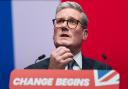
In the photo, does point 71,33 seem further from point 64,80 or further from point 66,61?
point 64,80

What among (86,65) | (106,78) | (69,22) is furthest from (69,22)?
(106,78)

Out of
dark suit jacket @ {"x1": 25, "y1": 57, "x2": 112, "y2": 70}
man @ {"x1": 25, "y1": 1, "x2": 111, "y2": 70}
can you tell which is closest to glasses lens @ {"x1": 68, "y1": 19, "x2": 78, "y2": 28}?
man @ {"x1": 25, "y1": 1, "x2": 111, "y2": 70}

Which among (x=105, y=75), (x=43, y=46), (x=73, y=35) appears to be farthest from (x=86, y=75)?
(x=43, y=46)

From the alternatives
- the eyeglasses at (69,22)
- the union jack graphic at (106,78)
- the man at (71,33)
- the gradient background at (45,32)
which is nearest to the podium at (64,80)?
the union jack graphic at (106,78)

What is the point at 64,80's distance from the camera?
0.80 m

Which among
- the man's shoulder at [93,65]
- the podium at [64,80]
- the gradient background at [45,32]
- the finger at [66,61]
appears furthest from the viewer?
the gradient background at [45,32]

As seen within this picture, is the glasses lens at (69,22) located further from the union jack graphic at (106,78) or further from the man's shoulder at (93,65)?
the union jack graphic at (106,78)

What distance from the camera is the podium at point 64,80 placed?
2.62 feet

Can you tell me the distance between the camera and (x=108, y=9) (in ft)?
5.89

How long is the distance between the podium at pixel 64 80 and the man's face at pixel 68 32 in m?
0.38

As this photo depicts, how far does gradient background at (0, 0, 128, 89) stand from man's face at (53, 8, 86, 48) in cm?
49

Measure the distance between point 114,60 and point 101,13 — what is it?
0.27 metres

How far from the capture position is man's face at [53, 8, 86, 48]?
1.20 meters

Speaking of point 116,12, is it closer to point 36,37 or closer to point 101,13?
point 101,13
